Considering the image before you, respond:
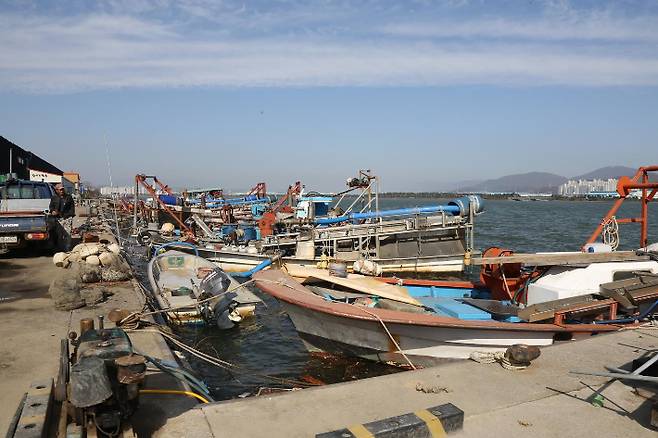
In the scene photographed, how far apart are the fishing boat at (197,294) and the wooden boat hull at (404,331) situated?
223 centimetres

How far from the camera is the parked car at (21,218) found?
41.8 ft

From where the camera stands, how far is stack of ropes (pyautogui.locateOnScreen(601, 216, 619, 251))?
33.8 feet

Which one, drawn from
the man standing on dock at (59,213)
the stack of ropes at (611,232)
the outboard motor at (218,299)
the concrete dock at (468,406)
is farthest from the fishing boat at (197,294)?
the stack of ropes at (611,232)

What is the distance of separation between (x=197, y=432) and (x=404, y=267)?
15.1m

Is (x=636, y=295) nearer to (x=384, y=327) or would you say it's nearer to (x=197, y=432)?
(x=384, y=327)

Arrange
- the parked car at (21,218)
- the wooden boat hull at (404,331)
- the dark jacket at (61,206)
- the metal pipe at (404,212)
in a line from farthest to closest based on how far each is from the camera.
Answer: the metal pipe at (404,212), the dark jacket at (61,206), the parked car at (21,218), the wooden boat hull at (404,331)

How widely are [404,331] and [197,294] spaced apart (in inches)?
221

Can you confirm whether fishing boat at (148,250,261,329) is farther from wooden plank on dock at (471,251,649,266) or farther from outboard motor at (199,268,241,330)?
wooden plank on dock at (471,251,649,266)

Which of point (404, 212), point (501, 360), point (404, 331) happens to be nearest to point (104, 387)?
point (501, 360)

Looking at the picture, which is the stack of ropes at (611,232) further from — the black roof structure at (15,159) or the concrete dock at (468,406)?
the black roof structure at (15,159)

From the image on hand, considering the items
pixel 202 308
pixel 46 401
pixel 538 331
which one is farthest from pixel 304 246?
pixel 46 401

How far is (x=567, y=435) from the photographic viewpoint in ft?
12.1

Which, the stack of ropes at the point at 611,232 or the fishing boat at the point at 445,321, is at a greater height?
the stack of ropes at the point at 611,232

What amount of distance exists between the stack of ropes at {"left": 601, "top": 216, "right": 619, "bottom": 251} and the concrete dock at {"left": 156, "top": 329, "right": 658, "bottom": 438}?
20.2 ft
